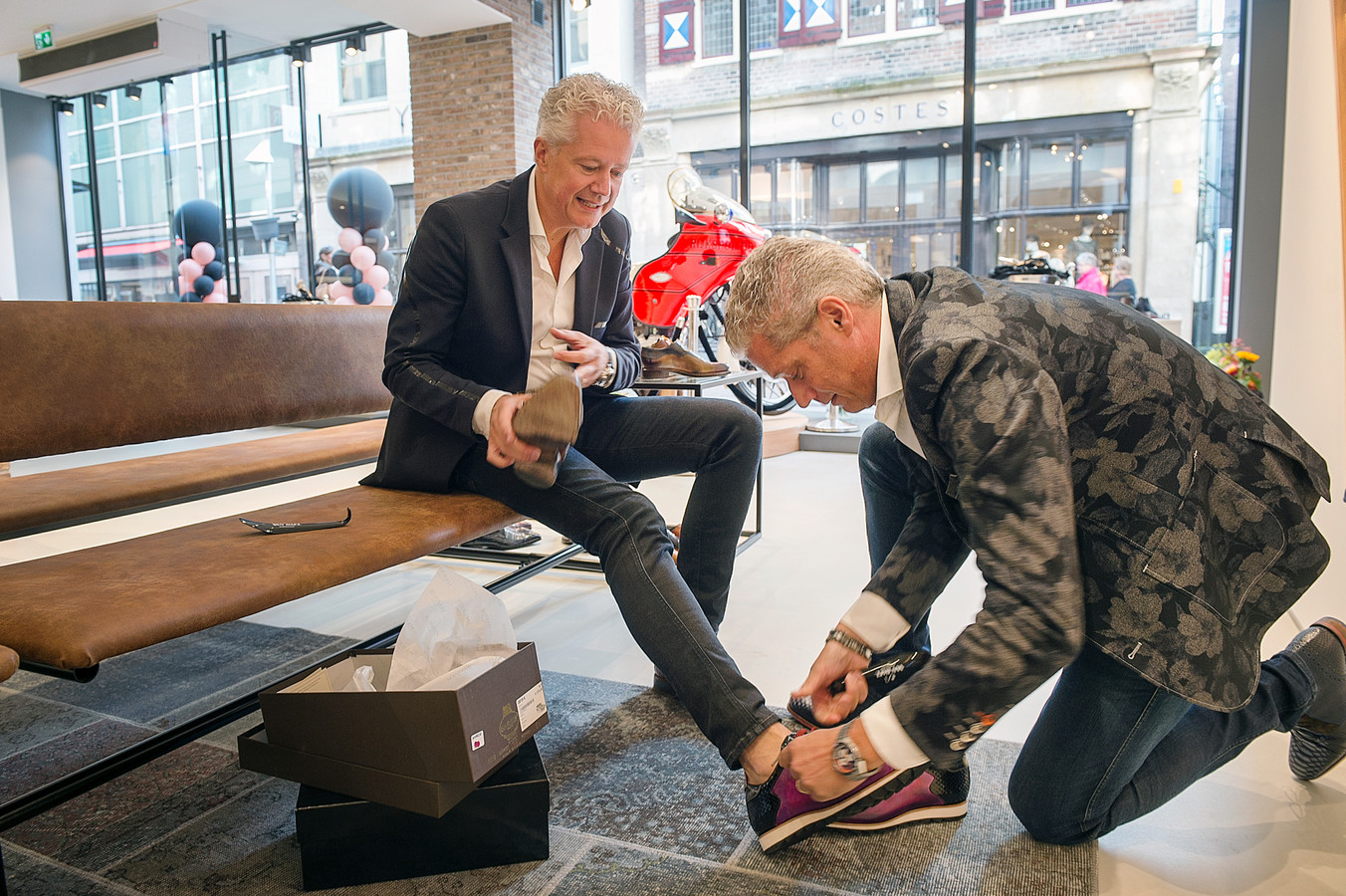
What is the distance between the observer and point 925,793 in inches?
53.0

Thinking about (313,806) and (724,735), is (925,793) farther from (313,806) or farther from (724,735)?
(313,806)

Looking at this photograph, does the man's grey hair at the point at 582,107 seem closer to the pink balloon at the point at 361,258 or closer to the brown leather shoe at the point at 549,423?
the brown leather shoe at the point at 549,423

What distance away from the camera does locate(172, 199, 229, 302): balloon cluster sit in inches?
322

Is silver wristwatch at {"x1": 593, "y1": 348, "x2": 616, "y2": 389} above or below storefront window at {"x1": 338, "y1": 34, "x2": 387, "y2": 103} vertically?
below

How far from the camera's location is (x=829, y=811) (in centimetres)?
121

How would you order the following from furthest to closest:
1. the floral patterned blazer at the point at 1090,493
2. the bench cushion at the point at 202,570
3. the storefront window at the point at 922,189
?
the storefront window at the point at 922,189 < the bench cushion at the point at 202,570 < the floral patterned blazer at the point at 1090,493

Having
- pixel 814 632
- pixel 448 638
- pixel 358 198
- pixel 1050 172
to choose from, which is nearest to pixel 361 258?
pixel 358 198

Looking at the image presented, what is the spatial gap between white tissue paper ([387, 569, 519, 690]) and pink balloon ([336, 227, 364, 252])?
6.79m

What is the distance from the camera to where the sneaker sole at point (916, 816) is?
1320 millimetres

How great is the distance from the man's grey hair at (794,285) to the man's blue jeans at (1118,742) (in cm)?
60

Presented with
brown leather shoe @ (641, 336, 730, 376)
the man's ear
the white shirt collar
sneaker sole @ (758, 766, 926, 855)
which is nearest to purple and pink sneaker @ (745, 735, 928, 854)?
sneaker sole @ (758, 766, 926, 855)

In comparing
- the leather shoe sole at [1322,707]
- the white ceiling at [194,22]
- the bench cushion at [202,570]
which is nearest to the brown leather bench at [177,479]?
the bench cushion at [202,570]

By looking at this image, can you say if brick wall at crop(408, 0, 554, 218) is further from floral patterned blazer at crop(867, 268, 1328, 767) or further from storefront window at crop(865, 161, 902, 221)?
floral patterned blazer at crop(867, 268, 1328, 767)

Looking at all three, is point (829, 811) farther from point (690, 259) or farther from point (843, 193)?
point (843, 193)
